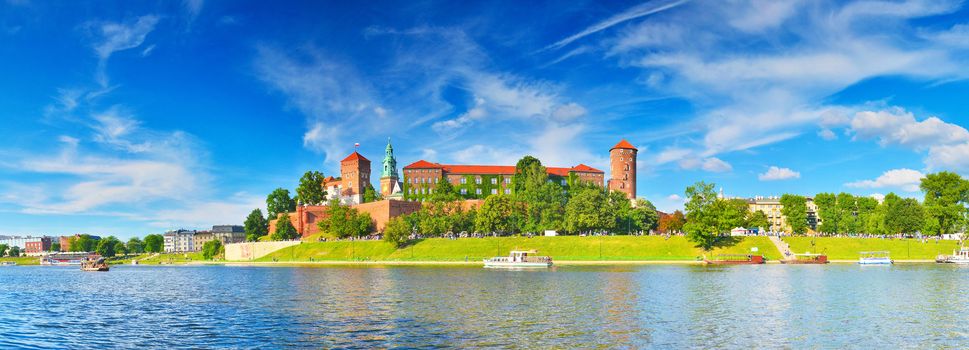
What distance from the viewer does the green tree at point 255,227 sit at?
149625 mm

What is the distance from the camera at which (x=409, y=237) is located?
4724 inches

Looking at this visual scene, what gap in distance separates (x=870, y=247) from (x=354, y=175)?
111 m

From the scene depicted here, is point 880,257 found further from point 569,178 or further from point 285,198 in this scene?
point 285,198

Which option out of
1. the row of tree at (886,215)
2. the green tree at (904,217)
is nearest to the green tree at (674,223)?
the row of tree at (886,215)

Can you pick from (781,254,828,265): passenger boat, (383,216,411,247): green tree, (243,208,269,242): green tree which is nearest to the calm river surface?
(781,254,828,265): passenger boat

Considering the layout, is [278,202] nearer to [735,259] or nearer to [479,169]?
[479,169]

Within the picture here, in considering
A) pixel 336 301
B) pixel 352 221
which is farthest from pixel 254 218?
pixel 336 301

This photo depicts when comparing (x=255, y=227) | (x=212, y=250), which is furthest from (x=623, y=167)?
(x=212, y=250)

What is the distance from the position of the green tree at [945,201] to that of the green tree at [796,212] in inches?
717

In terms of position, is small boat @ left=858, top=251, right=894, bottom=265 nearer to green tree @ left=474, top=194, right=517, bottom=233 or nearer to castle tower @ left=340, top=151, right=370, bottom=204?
green tree @ left=474, top=194, right=517, bottom=233

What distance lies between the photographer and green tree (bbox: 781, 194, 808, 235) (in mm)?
119625

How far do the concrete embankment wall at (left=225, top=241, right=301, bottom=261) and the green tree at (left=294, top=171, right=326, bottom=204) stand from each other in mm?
17270

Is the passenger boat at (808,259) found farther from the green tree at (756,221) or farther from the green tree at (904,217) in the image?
the green tree at (756,221)

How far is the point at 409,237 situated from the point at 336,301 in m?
76.2
